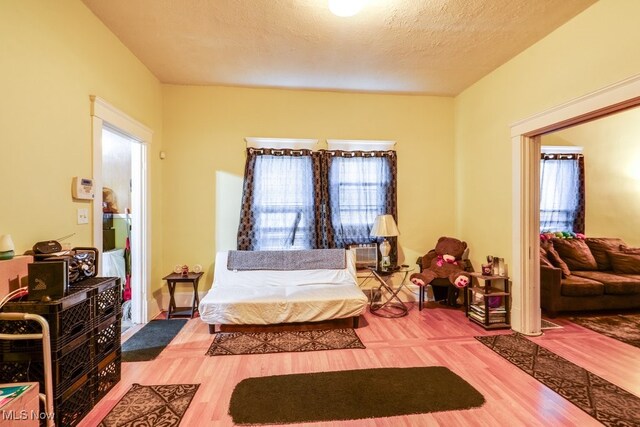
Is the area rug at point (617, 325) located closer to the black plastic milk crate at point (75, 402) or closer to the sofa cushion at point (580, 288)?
the sofa cushion at point (580, 288)

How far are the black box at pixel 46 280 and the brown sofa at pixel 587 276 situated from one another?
4.56m

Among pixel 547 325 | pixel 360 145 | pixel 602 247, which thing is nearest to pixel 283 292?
pixel 360 145

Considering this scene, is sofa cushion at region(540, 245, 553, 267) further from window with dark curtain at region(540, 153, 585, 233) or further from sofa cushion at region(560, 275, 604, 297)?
window with dark curtain at region(540, 153, 585, 233)

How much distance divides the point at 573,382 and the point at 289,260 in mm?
2867

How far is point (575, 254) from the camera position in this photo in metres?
4.16

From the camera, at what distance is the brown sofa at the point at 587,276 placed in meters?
3.53

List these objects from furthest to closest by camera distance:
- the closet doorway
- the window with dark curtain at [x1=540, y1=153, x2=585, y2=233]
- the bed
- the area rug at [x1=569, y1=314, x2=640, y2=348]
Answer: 1. the window with dark curtain at [x1=540, y1=153, x2=585, y2=233]
2. the bed
3. the area rug at [x1=569, y1=314, x2=640, y2=348]
4. the closet doorway

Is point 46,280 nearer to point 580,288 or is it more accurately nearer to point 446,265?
point 446,265

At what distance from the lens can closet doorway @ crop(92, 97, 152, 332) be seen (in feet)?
8.50

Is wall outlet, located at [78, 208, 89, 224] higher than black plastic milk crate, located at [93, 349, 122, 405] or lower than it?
higher

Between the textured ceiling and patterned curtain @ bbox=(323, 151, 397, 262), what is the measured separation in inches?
39.7

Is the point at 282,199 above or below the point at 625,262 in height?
above

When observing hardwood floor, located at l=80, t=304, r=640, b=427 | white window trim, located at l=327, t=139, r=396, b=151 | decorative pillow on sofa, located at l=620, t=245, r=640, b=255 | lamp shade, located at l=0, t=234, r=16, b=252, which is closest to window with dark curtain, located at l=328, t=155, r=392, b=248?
white window trim, located at l=327, t=139, r=396, b=151

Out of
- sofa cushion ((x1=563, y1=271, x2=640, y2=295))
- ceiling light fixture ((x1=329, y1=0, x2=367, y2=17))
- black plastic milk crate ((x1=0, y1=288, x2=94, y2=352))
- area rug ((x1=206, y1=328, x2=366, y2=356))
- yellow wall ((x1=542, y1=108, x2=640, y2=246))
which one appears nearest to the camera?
black plastic milk crate ((x1=0, y1=288, x2=94, y2=352))
